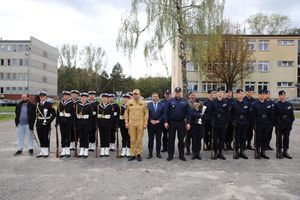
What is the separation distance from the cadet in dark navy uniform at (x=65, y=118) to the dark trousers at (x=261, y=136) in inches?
215

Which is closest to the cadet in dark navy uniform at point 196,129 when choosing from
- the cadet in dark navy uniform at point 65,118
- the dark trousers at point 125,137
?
the dark trousers at point 125,137

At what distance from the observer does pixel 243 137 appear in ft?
32.0

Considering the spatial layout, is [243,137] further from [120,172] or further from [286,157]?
[120,172]

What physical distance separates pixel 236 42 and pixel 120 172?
1352 inches

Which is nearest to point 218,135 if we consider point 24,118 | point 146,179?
point 146,179

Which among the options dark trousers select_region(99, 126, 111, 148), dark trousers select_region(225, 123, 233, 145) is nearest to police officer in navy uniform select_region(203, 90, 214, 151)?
dark trousers select_region(225, 123, 233, 145)

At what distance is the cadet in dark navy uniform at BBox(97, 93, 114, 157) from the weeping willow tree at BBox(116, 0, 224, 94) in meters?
7.38

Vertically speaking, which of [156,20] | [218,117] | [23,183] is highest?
[156,20]

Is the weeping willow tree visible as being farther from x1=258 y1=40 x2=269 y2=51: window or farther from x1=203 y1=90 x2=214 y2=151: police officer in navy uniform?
x1=258 y1=40 x2=269 y2=51: window

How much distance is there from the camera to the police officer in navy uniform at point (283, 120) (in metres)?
9.78

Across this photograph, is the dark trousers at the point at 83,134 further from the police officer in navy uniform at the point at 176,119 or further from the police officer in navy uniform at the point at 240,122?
the police officer in navy uniform at the point at 240,122

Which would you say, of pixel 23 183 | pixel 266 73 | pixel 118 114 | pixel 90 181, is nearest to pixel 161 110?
pixel 118 114

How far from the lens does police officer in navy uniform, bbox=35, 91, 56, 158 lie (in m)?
9.55

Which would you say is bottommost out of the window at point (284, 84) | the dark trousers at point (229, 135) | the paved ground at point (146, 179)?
the paved ground at point (146, 179)
